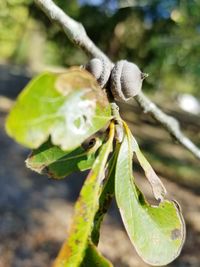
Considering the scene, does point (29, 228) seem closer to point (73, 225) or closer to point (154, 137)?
point (73, 225)

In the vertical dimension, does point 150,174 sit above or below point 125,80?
below

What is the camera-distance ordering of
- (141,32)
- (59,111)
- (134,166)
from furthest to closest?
1. (141,32)
2. (134,166)
3. (59,111)

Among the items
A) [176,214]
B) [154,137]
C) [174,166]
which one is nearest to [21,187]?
[174,166]

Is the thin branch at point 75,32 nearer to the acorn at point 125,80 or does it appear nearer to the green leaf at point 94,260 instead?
the acorn at point 125,80

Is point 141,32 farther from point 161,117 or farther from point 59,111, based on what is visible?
point 59,111

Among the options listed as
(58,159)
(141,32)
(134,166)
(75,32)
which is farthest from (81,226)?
(141,32)
